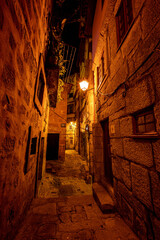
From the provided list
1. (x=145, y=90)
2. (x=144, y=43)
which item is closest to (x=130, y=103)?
(x=145, y=90)

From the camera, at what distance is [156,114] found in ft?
5.38

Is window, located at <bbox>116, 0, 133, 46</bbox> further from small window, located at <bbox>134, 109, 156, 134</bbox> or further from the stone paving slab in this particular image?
the stone paving slab

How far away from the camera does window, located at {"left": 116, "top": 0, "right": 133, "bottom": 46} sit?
2.70m

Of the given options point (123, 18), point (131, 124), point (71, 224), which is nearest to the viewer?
point (131, 124)

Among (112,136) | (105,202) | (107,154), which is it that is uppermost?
(112,136)

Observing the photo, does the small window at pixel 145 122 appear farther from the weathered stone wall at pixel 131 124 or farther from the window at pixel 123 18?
the window at pixel 123 18

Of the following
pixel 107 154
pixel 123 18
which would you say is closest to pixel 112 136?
pixel 107 154

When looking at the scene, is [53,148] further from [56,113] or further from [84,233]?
[84,233]

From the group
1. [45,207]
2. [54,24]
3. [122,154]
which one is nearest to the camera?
[122,154]

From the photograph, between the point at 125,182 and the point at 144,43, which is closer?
the point at 144,43

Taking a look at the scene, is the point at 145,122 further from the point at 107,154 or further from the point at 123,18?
the point at 123,18

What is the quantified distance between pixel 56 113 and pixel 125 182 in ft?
30.9

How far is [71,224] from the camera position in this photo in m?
2.42

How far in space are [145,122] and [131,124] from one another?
32 centimetres
